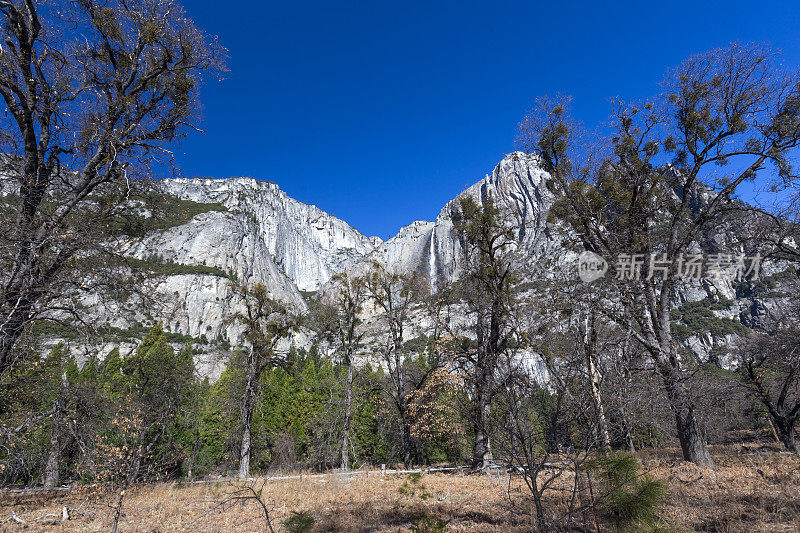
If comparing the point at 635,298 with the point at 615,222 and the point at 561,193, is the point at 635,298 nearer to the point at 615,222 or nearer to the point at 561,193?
the point at 615,222

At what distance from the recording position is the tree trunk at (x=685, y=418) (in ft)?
28.2

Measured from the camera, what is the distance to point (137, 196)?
287 inches

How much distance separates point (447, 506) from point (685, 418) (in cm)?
648

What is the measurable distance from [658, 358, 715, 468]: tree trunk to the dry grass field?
0.35 m

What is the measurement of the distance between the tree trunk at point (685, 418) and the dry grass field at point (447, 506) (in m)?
0.35

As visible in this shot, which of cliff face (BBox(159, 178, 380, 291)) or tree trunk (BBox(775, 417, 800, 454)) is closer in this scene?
Result: tree trunk (BBox(775, 417, 800, 454))

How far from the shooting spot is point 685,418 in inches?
354

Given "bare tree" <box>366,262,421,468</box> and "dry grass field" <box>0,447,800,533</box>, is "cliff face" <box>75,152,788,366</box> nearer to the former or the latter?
"bare tree" <box>366,262,421,468</box>

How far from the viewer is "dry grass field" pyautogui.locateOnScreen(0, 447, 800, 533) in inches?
206

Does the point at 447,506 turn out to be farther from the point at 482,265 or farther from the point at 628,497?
the point at 482,265

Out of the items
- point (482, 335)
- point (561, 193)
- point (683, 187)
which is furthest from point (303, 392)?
point (683, 187)

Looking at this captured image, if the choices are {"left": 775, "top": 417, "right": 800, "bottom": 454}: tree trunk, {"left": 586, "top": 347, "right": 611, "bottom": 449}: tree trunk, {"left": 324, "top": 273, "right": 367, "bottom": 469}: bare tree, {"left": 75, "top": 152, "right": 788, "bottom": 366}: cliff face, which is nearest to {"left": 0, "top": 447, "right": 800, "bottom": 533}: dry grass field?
{"left": 586, "top": 347, "right": 611, "bottom": 449}: tree trunk

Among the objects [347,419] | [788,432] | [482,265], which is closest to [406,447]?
[347,419]

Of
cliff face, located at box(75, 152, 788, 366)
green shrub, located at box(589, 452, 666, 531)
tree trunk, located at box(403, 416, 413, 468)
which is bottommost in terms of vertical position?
tree trunk, located at box(403, 416, 413, 468)
